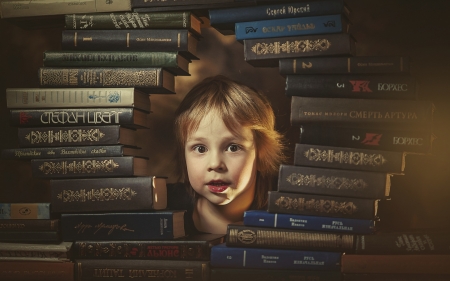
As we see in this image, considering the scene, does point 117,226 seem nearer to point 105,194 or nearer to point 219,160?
point 105,194

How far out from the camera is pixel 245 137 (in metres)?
1.62

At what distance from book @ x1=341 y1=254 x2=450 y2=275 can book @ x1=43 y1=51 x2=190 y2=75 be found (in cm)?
73

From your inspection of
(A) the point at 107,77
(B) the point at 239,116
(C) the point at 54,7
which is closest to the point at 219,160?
(B) the point at 239,116

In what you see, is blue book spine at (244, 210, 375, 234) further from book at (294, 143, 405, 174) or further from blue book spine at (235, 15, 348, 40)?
blue book spine at (235, 15, 348, 40)

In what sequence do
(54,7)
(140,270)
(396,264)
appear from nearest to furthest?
1. (396,264)
2. (140,270)
3. (54,7)

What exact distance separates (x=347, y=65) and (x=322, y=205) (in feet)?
1.25

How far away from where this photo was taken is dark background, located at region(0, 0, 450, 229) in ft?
5.65

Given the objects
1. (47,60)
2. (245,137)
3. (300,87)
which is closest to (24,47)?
(47,60)

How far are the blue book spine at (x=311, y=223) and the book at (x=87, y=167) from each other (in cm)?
38

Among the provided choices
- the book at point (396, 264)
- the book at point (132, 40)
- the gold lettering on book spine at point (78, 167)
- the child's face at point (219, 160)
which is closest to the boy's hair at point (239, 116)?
the child's face at point (219, 160)

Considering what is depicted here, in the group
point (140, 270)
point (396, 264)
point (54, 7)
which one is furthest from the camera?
point (54, 7)

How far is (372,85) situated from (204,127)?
19.2 inches

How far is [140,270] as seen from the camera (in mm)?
1547

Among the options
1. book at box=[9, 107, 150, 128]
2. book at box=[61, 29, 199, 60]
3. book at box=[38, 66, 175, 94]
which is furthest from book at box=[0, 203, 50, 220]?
book at box=[61, 29, 199, 60]
